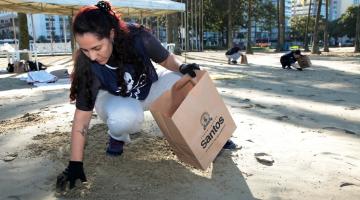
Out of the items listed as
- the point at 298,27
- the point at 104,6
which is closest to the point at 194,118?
the point at 104,6

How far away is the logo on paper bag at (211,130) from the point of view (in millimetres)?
2799

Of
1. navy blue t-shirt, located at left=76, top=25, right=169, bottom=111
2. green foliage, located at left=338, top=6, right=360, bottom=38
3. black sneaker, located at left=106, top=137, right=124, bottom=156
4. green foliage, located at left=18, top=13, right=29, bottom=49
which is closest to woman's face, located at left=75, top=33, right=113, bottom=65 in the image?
navy blue t-shirt, located at left=76, top=25, right=169, bottom=111

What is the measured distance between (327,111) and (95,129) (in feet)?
9.37

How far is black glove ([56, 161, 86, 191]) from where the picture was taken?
264cm

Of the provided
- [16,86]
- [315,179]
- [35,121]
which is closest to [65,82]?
[16,86]

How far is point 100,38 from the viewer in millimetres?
2543

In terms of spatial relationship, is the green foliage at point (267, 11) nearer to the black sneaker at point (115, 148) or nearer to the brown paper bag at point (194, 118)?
the black sneaker at point (115, 148)

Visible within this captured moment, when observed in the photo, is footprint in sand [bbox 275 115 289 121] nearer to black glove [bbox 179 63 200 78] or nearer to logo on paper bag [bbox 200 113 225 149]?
logo on paper bag [bbox 200 113 225 149]

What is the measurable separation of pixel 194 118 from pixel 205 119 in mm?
121

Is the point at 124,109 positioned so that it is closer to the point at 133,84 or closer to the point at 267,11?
the point at 133,84

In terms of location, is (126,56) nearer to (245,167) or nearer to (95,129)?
(245,167)

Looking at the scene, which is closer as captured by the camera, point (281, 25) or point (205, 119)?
point (205, 119)

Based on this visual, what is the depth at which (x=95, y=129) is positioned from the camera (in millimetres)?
4152

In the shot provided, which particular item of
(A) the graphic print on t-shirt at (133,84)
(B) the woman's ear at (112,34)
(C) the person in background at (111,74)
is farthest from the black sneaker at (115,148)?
(B) the woman's ear at (112,34)
